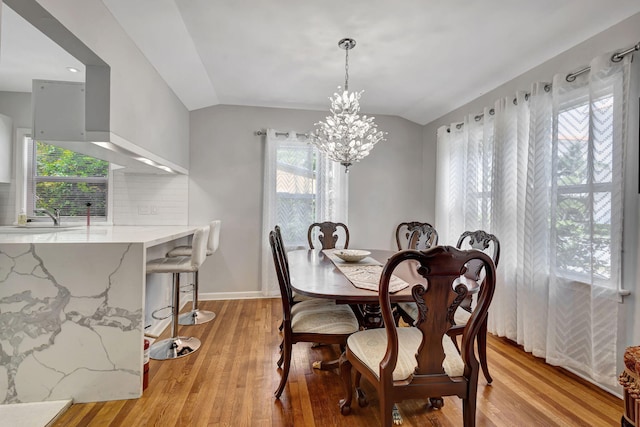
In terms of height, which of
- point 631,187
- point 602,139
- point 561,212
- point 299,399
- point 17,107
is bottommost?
point 299,399

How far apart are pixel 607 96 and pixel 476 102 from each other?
1.45 meters

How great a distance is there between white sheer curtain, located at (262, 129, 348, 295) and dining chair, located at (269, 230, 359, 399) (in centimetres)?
202

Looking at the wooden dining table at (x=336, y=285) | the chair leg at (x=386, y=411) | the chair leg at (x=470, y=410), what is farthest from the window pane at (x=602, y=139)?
the chair leg at (x=386, y=411)

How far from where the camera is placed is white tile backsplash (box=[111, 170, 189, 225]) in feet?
11.9

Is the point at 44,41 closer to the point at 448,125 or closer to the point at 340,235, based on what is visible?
the point at 340,235

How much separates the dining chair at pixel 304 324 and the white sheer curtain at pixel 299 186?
2.02m

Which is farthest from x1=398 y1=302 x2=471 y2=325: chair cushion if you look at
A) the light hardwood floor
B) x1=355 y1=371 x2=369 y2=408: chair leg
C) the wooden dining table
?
x1=355 y1=371 x2=369 y2=408: chair leg

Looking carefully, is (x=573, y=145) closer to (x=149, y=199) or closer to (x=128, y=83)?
(x=128, y=83)

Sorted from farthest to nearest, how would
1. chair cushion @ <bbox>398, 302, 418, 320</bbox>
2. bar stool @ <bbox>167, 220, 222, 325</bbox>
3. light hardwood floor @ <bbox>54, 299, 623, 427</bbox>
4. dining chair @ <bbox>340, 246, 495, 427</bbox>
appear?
1. bar stool @ <bbox>167, 220, 222, 325</bbox>
2. chair cushion @ <bbox>398, 302, 418, 320</bbox>
3. light hardwood floor @ <bbox>54, 299, 623, 427</bbox>
4. dining chair @ <bbox>340, 246, 495, 427</bbox>

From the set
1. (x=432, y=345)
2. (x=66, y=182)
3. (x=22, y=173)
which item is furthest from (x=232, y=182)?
(x=432, y=345)

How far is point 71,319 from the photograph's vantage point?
1833mm

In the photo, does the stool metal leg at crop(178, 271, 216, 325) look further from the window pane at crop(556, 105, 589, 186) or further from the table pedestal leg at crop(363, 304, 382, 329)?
the window pane at crop(556, 105, 589, 186)

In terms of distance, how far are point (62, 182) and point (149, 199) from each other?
0.92 m

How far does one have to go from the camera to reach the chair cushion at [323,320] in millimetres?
1828
